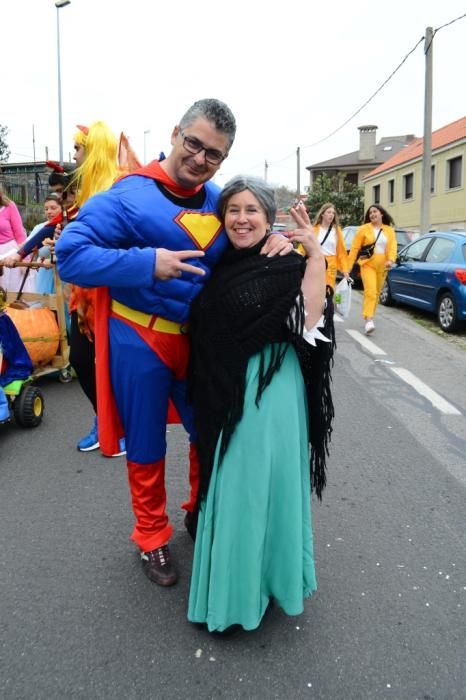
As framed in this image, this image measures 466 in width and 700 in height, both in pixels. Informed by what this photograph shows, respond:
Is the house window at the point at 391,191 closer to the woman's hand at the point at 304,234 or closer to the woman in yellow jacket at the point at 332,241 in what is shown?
the woman in yellow jacket at the point at 332,241

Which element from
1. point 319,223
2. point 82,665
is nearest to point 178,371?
point 82,665

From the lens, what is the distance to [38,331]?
5355 millimetres

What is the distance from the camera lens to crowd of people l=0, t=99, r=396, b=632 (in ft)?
6.79

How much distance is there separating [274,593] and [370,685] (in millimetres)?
445

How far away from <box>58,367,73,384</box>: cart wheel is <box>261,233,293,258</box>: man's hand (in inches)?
167

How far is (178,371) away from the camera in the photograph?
250 cm

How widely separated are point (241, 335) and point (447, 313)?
7.51 metres

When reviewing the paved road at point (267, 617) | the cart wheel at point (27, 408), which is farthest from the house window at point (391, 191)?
the cart wheel at point (27, 408)

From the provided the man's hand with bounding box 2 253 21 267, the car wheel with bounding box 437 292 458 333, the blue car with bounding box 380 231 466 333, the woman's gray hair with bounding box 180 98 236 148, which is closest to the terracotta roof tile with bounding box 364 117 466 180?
the blue car with bounding box 380 231 466 333

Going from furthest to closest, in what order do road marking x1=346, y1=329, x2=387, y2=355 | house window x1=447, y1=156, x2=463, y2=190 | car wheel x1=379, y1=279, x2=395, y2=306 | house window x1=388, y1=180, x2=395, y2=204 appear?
house window x1=388, y1=180, x2=395, y2=204, house window x1=447, y1=156, x2=463, y2=190, car wheel x1=379, y1=279, x2=395, y2=306, road marking x1=346, y1=329, x2=387, y2=355

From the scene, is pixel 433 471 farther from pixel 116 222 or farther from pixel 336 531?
pixel 116 222

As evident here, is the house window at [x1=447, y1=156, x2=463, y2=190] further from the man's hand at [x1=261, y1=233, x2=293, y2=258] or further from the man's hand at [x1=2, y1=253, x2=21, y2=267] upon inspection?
the man's hand at [x1=261, y1=233, x2=293, y2=258]

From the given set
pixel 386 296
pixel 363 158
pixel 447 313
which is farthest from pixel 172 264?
pixel 363 158

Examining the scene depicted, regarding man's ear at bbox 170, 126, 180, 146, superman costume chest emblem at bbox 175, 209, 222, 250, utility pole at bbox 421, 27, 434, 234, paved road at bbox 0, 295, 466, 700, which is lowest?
paved road at bbox 0, 295, 466, 700
